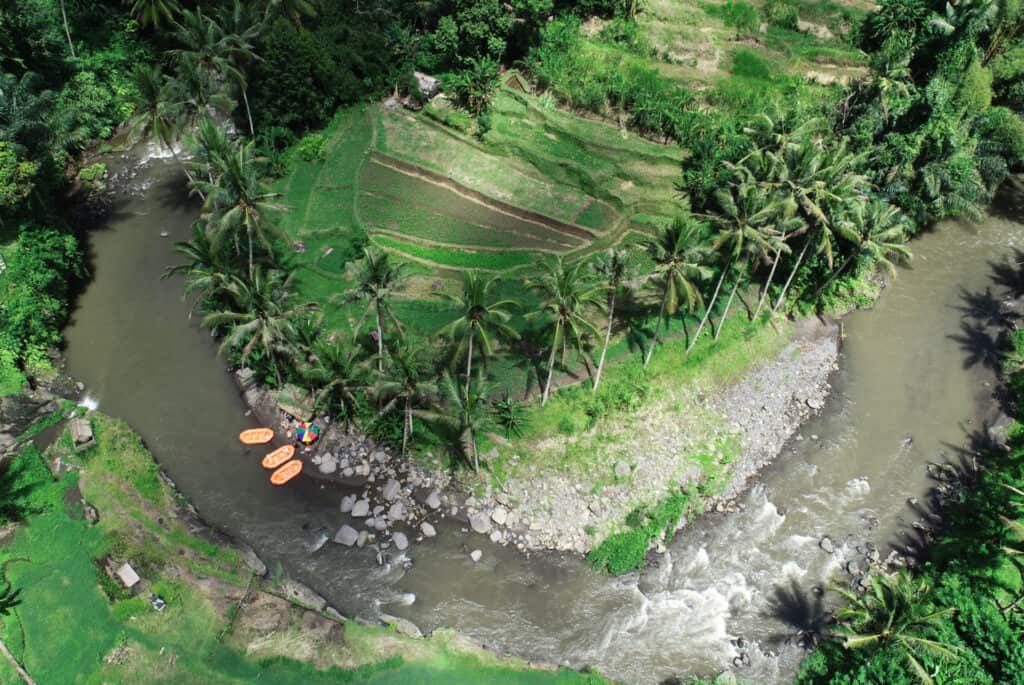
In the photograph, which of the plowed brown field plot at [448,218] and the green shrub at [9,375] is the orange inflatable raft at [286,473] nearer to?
the green shrub at [9,375]

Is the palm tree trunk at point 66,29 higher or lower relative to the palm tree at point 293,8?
lower

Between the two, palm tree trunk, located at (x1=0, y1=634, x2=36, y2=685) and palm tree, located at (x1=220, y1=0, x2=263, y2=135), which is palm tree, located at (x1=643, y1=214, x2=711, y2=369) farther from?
palm tree trunk, located at (x1=0, y1=634, x2=36, y2=685)

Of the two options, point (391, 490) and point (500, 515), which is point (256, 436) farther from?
point (500, 515)

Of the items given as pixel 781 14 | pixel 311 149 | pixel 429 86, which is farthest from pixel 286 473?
pixel 781 14

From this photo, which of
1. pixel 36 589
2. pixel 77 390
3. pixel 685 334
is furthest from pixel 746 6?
pixel 36 589

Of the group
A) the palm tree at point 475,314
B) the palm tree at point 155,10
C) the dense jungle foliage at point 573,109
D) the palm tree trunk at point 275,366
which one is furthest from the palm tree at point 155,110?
the palm tree at point 475,314
